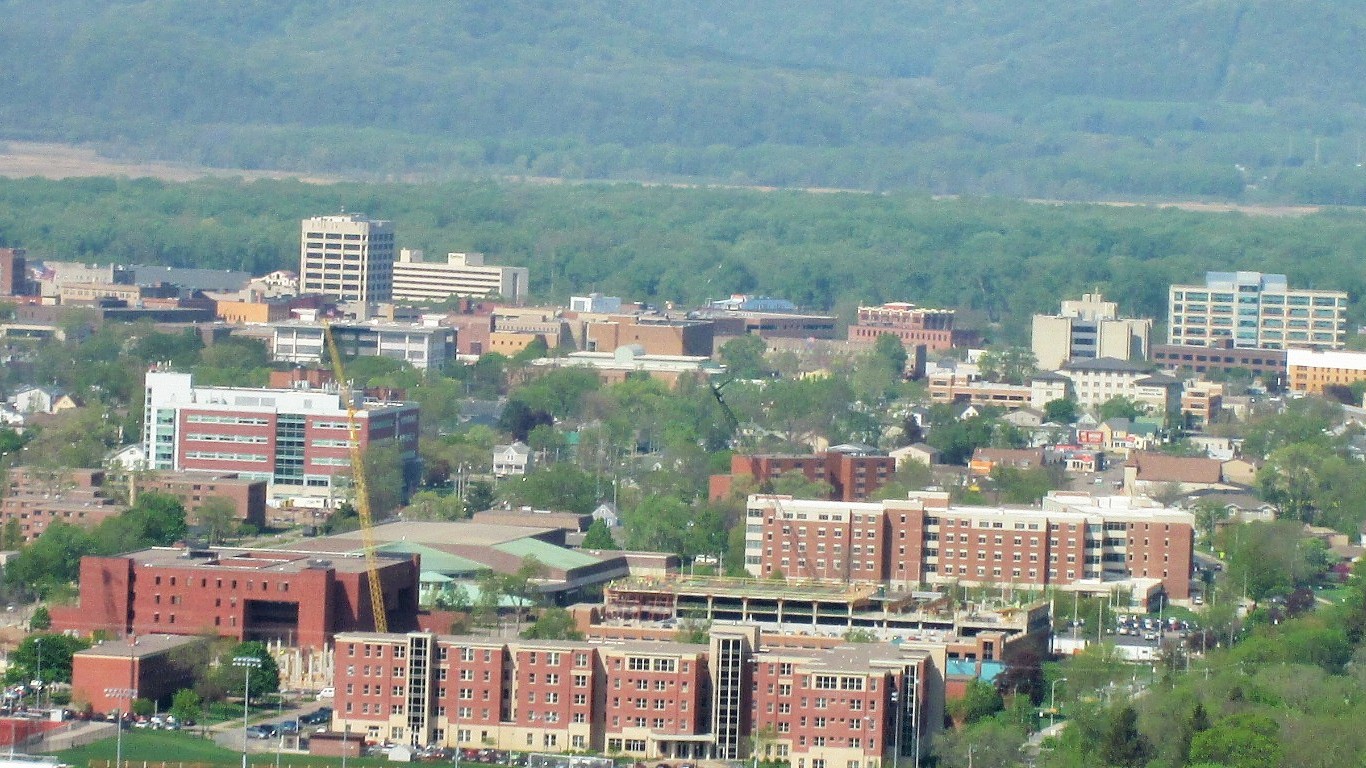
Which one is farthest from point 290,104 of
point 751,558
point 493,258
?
point 751,558

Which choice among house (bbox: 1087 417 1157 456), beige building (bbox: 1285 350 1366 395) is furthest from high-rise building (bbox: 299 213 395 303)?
house (bbox: 1087 417 1157 456)

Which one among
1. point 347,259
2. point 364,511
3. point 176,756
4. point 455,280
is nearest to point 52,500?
point 364,511

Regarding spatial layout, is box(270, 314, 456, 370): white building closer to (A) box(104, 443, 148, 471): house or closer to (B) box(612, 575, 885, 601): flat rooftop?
(A) box(104, 443, 148, 471): house

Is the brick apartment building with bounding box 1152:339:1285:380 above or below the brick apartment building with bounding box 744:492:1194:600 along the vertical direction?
above

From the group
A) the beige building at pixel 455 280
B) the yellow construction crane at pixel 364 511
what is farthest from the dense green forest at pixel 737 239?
the yellow construction crane at pixel 364 511

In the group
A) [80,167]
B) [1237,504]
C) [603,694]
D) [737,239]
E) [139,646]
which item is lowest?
[603,694]

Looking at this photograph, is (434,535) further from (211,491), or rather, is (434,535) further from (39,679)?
A: (39,679)

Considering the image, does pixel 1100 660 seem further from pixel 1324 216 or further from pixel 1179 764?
pixel 1324 216
